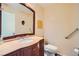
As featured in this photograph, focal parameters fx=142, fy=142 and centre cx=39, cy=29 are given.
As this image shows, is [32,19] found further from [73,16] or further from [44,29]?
[73,16]

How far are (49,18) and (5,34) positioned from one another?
0.53m

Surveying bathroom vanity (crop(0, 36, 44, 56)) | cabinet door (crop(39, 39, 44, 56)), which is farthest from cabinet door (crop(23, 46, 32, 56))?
cabinet door (crop(39, 39, 44, 56))

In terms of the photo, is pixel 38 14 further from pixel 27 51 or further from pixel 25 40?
pixel 27 51

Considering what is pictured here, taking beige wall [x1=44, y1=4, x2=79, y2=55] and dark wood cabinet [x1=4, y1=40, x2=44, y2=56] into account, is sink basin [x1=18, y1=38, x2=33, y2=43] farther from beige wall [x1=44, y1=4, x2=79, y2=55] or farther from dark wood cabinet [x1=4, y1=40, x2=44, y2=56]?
beige wall [x1=44, y1=4, x2=79, y2=55]

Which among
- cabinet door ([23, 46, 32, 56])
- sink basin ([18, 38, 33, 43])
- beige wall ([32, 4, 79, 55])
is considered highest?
beige wall ([32, 4, 79, 55])

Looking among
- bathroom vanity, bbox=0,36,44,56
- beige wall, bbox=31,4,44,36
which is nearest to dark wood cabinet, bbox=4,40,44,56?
bathroom vanity, bbox=0,36,44,56

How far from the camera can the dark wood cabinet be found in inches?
60.6

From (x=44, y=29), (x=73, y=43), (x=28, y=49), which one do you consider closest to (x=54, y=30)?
(x=44, y=29)

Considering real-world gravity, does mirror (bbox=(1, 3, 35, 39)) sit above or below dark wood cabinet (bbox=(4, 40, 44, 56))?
above

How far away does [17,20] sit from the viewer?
1.58 metres

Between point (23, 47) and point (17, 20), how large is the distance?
307mm

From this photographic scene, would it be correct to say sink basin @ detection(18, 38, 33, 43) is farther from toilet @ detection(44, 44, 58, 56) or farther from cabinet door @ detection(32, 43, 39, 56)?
toilet @ detection(44, 44, 58, 56)

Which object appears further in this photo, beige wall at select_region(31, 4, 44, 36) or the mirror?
beige wall at select_region(31, 4, 44, 36)

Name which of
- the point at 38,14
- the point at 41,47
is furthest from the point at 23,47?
the point at 38,14
